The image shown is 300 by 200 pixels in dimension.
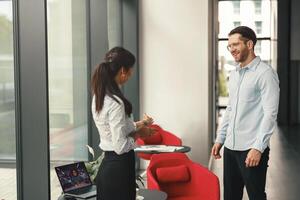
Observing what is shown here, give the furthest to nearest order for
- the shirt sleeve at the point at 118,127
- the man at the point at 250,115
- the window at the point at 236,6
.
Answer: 1. the window at the point at 236,6
2. the man at the point at 250,115
3. the shirt sleeve at the point at 118,127

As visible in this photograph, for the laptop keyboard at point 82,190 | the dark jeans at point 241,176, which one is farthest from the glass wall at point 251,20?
the laptop keyboard at point 82,190

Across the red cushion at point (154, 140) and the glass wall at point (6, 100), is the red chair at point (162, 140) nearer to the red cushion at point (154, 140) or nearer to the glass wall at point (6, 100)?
the red cushion at point (154, 140)

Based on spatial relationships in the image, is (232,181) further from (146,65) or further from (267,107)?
(146,65)

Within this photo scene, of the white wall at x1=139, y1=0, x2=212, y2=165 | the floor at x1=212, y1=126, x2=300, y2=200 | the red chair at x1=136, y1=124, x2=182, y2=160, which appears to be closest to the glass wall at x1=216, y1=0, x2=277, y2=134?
the floor at x1=212, y1=126, x2=300, y2=200

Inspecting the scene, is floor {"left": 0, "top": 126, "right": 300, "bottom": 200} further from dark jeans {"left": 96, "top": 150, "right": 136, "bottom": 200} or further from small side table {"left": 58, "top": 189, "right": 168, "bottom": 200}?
dark jeans {"left": 96, "top": 150, "right": 136, "bottom": 200}

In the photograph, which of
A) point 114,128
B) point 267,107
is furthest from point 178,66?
point 114,128

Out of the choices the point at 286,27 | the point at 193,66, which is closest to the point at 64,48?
the point at 193,66

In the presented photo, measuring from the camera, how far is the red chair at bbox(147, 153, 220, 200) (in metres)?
3.79

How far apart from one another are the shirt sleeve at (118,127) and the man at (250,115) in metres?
0.83

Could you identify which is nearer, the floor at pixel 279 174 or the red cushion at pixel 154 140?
the floor at pixel 279 174

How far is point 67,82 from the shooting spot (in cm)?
427

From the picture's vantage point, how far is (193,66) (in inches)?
249

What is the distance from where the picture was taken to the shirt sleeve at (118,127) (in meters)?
2.44

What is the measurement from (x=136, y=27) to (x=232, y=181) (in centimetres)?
378
